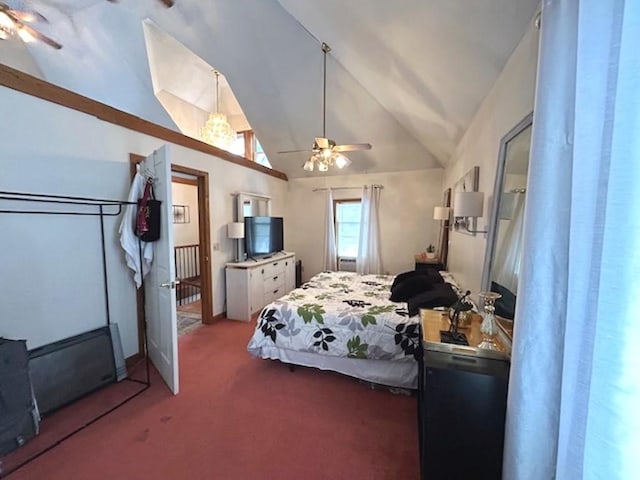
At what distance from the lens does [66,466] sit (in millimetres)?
1655

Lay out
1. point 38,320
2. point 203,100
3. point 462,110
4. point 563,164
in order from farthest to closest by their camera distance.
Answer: point 203,100 < point 462,110 < point 38,320 < point 563,164

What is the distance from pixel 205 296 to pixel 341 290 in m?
2.05

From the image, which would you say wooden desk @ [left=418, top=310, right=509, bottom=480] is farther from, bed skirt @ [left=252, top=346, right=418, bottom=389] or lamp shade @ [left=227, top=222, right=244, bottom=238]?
lamp shade @ [left=227, top=222, right=244, bottom=238]

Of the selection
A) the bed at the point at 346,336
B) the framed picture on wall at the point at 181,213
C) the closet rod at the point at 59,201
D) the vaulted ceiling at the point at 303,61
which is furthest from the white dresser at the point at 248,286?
the framed picture on wall at the point at 181,213

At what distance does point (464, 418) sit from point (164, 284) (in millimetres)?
2304

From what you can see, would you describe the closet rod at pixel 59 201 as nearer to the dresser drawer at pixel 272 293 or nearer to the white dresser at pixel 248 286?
the white dresser at pixel 248 286

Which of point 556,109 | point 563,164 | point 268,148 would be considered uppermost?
point 268,148

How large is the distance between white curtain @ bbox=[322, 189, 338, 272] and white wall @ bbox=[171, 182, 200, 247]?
3.20m

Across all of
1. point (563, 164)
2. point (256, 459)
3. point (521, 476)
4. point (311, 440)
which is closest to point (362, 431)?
point (311, 440)

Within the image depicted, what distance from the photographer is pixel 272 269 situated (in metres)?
4.75

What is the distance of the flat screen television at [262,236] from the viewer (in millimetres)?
4457

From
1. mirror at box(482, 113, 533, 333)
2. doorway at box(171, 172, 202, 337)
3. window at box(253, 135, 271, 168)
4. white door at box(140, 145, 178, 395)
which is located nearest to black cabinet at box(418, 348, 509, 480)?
mirror at box(482, 113, 533, 333)

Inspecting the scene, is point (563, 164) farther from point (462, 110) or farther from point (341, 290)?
point (341, 290)

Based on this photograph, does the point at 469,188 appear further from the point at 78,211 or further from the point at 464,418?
the point at 78,211
